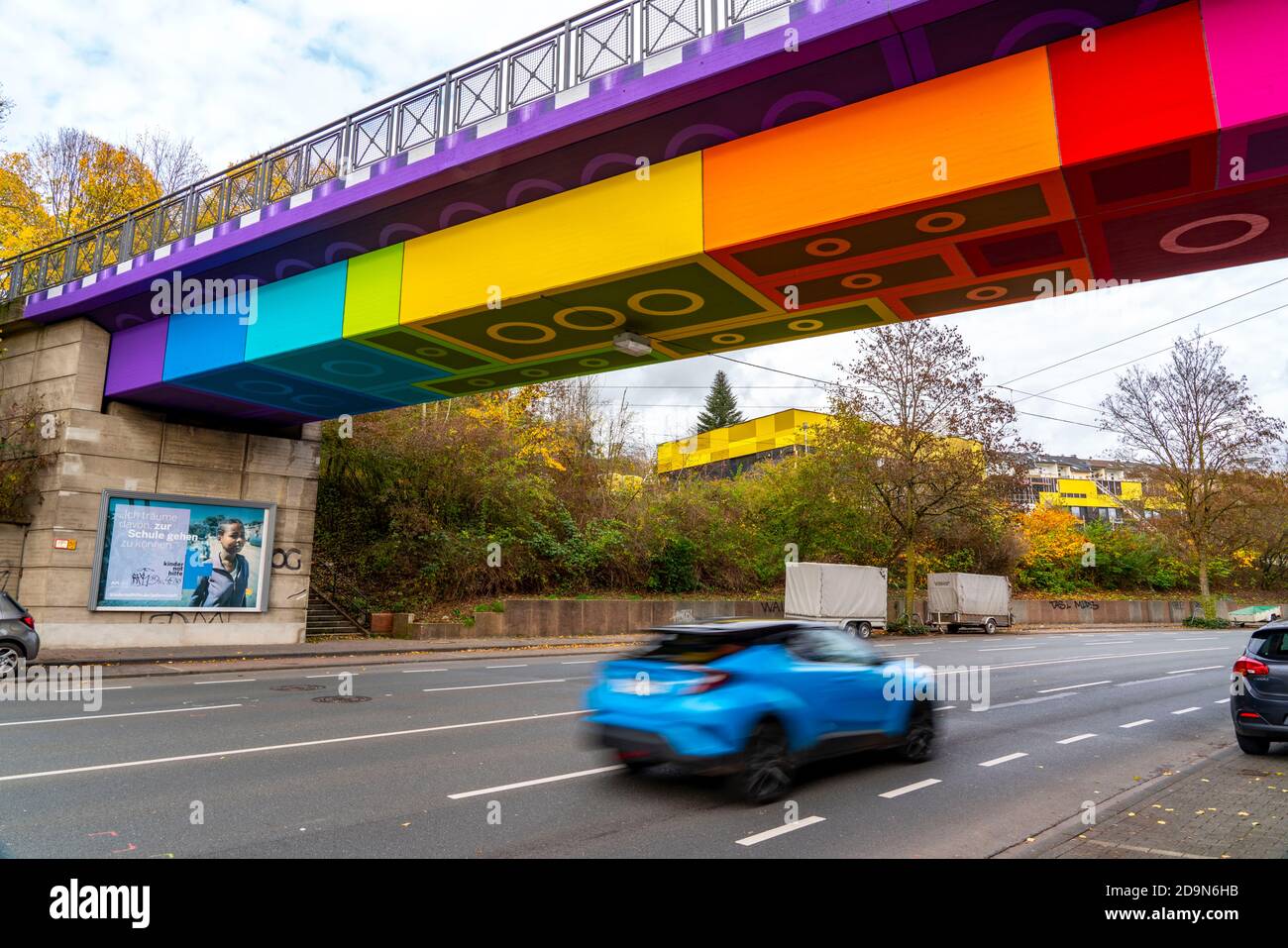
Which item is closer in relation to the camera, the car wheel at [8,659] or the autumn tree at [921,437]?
the car wheel at [8,659]

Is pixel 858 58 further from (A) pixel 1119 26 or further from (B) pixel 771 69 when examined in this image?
(A) pixel 1119 26

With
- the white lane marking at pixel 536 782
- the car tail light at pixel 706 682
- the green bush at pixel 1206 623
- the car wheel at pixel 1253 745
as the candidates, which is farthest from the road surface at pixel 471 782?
the green bush at pixel 1206 623

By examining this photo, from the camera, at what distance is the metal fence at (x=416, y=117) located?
976 centimetres

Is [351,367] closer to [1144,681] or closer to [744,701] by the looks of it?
[744,701]

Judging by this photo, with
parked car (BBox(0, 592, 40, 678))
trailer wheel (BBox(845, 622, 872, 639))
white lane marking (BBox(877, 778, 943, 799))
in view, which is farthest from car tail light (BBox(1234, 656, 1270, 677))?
trailer wheel (BBox(845, 622, 872, 639))

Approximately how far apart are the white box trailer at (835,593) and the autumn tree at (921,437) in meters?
5.00

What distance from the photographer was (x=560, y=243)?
1097cm

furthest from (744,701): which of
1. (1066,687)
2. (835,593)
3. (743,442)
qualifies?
(743,442)

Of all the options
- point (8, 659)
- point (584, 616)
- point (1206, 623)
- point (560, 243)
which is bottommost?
point (1206, 623)

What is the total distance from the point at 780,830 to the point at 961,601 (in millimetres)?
34271

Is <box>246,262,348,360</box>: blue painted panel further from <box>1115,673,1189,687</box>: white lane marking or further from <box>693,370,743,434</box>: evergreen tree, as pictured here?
<box>693,370,743,434</box>: evergreen tree

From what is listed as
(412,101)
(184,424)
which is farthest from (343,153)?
(184,424)

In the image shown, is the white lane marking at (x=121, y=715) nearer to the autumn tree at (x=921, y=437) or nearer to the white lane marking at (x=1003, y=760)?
the white lane marking at (x=1003, y=760)
